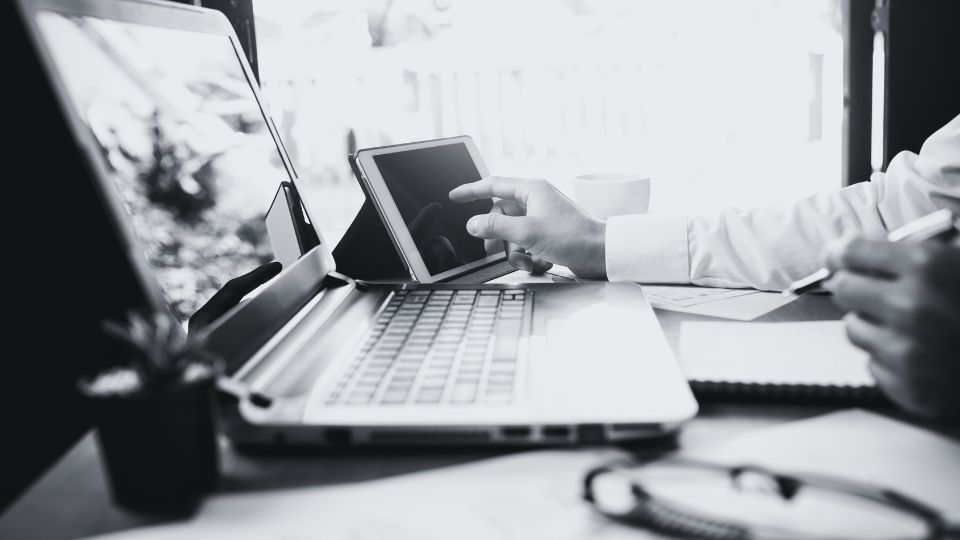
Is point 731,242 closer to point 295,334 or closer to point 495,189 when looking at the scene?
point 495,189

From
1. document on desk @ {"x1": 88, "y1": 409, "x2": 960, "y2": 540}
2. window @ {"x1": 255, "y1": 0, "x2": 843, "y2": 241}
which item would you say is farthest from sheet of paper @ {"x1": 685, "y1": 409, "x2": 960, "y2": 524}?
window @ {"x1": 255, "y1": 0, "x2": 843, "y2": 241}

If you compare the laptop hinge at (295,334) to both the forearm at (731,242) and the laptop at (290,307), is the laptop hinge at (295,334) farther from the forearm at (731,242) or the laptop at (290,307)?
the forearm at (731,242)

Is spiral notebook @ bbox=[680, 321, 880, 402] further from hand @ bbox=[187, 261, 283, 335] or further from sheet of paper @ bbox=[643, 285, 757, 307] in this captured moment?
hand @ bbox=[187, 261, 283, 335]

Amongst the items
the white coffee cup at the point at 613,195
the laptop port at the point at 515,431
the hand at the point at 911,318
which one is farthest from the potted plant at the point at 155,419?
the white coffee cup at the point at 613,195

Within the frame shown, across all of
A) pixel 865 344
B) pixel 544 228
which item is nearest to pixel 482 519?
pixel 865 344

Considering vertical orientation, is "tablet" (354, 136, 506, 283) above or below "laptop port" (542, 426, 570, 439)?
above

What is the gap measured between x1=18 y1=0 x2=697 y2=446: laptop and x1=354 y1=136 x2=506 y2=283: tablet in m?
0.12

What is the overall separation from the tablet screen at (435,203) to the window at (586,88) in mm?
817

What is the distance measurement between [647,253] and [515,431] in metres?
0.51

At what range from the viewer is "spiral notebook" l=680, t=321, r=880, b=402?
0.49m

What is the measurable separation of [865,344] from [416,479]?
0.28 metres

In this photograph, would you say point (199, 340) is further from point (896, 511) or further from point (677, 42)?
point (677, 42)

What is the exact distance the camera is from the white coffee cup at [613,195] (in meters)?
1.05

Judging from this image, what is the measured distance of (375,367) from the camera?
52 centimetres
